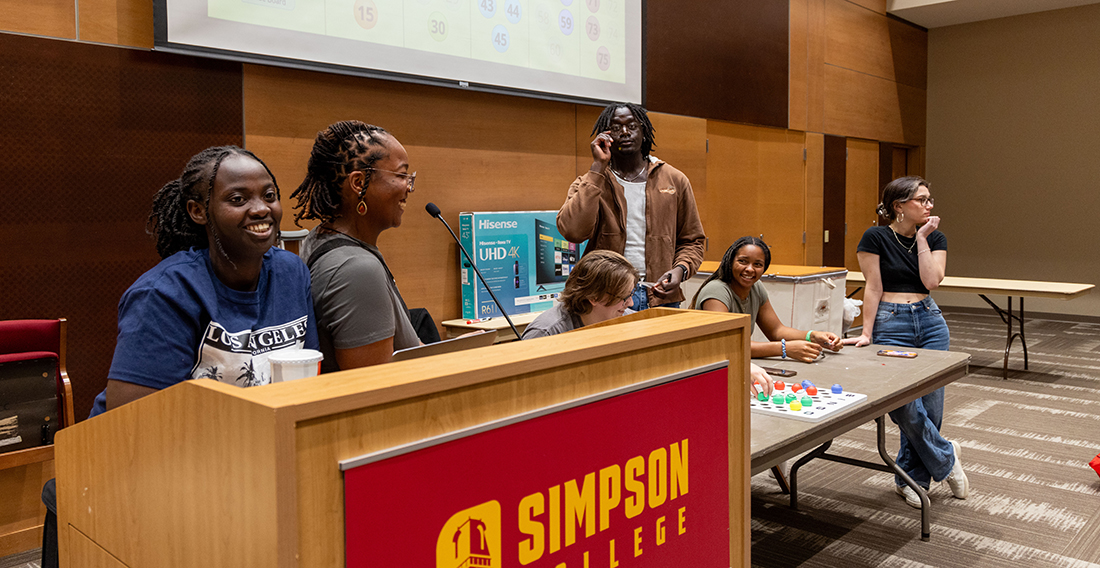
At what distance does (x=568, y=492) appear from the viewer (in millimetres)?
980

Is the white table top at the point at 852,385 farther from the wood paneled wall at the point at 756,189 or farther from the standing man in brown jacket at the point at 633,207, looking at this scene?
the wood paneled wall at the point at 756,189

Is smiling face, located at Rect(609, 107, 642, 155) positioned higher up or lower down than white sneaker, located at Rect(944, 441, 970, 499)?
higher up

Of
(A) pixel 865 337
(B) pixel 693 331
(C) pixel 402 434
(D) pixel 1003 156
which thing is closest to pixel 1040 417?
(A) pixel 865 337

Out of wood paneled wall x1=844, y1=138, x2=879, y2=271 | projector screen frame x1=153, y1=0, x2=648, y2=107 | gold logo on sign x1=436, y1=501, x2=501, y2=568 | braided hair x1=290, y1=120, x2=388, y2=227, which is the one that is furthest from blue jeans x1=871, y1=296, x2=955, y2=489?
wood paneled wall x1=844, y1=138, x2=879, y2=271

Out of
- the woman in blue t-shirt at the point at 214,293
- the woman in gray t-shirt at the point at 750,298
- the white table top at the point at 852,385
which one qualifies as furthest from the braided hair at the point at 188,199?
the woman in gray t-shirt at the point at 750,298

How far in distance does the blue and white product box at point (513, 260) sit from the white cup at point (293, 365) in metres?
2.93

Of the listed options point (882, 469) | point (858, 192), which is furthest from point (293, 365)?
point (858, 192)

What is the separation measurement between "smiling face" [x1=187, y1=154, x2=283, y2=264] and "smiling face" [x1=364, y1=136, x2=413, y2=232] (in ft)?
0.73

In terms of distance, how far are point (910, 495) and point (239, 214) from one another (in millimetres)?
2836

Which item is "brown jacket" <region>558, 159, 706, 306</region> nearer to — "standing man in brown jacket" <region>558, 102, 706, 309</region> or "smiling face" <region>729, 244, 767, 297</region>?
"standing man in brown jacket" <region>558, 102, 706, 309</region>

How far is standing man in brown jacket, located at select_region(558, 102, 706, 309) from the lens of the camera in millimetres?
2627

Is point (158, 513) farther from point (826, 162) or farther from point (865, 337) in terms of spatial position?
point (826, 162)

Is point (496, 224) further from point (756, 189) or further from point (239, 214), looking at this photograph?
point (756, 189)

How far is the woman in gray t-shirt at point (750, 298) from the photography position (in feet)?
8.80
